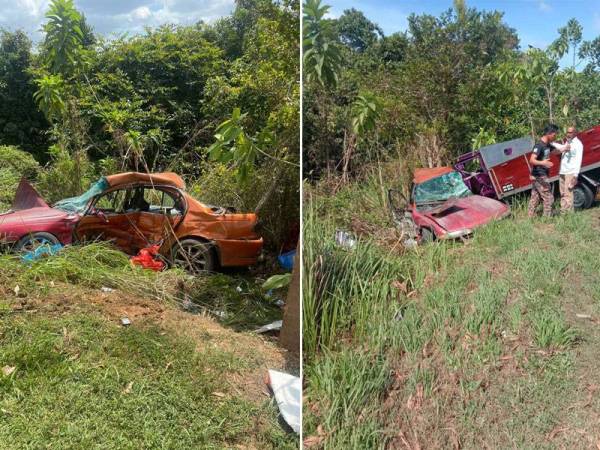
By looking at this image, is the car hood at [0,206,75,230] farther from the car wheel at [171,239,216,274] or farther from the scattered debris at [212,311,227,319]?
the scattered debris at [212,311,227,319]

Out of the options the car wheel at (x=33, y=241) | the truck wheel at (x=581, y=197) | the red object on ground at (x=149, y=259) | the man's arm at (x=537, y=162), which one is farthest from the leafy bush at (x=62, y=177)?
the truck wheel at (x=581, y=197)

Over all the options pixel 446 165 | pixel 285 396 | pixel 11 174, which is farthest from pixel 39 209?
pixel 446 165

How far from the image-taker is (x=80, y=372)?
2.72 metres

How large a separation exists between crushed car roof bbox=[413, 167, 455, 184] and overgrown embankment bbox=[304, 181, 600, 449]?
163mm

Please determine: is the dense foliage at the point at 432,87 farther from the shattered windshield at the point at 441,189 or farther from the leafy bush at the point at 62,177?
the leafy bush at the point at 62,177

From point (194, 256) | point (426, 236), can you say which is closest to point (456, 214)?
point (426, 236)

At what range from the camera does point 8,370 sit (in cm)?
269

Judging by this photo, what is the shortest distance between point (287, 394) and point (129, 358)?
81 cm

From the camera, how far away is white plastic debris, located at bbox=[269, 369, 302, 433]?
8.29 ft

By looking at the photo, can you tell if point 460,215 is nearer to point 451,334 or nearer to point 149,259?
point 451,334

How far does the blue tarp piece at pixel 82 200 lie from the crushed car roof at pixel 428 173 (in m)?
2.06

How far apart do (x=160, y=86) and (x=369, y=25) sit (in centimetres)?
191

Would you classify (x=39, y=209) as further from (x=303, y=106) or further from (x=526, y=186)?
(x=526, y=186)

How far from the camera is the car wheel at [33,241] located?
3.22 metres
